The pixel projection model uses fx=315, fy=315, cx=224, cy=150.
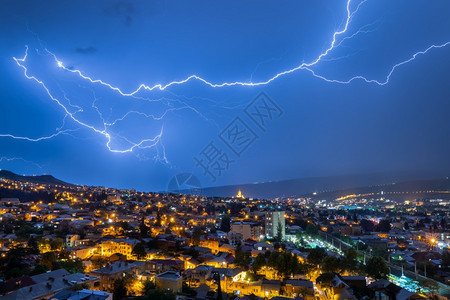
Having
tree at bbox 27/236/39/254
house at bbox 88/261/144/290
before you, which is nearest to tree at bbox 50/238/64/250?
tree at bbox 27/236/39/254

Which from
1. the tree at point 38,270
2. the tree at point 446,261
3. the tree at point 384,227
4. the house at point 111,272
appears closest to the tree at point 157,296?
the house at point 111,272

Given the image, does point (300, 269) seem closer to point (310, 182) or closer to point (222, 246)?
point (222, 246)

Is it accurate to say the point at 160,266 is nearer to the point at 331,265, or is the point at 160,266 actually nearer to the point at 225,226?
the point at 331,265

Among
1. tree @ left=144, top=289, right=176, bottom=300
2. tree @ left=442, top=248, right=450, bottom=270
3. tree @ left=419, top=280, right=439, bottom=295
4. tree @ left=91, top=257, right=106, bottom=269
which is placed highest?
tree @ left=144, top=289, right=176, bottom=300

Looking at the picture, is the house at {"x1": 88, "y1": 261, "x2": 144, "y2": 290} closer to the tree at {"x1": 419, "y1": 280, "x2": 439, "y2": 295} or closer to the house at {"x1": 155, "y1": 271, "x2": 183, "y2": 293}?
the house at {"x1": 155, "y1": 271, "x2": 183, "y2": 293}

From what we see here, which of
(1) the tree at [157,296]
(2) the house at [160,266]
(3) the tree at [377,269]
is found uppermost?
(1) the tree at [157,296]

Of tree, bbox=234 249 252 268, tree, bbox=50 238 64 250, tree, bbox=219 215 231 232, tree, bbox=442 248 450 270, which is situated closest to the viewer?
tree, bbox=234 249 252 268

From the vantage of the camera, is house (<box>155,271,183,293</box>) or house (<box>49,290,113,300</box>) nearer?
house (<box>49,290,113,300</box>)

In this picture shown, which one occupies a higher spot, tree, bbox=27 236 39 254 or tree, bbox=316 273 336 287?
tree, bbox=27 236 39 254

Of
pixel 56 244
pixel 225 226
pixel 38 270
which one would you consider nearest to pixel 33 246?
pixel 56 244

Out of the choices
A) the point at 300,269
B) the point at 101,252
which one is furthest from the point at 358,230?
the point at 101,252

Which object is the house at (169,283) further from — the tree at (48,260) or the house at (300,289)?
the tree at (48,260)
